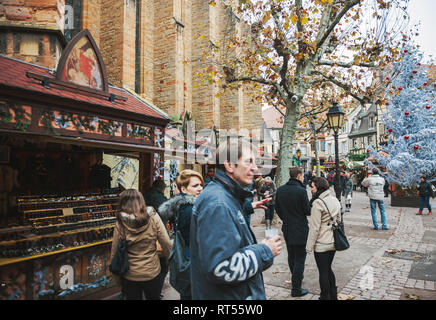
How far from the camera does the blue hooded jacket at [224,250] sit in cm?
148

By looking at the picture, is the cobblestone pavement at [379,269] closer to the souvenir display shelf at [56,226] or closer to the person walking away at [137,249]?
the person walking away at [137,249]

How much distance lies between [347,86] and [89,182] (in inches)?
352

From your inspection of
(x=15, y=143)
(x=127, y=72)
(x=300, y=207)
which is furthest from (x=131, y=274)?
(x=127, y=72)

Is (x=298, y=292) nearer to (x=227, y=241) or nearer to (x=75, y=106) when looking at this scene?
(x=227, y=241)

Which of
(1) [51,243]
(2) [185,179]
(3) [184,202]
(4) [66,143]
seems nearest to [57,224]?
(1) [51,243]

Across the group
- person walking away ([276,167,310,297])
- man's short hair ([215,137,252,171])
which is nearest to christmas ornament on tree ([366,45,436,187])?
person walking away ([276,167,310,297])

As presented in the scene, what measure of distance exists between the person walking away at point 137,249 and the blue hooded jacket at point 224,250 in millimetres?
1357

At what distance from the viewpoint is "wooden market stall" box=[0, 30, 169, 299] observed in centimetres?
356

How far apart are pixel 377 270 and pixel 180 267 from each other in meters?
4.57

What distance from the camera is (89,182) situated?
24.4 feet

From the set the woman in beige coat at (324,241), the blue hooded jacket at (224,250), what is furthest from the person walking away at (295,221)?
the blue hooded jacket at (224,250)

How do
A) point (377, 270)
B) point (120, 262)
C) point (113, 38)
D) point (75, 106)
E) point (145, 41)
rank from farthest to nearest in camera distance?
1. point (145, 41)
2. point (113, 38)
3. point (377, 270)
4. point (75, 106)
5. point (120, 262)

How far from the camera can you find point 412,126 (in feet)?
50.9
